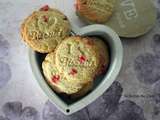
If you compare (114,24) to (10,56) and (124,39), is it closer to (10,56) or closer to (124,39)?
(124,39)

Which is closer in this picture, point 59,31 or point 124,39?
point 59,31

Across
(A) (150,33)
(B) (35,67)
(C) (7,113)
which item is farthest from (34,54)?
(A) (150,33)

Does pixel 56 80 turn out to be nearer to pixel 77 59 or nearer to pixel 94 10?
pixel 77 59

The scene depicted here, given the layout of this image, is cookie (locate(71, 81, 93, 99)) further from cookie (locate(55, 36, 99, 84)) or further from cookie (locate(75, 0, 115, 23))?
cookie (locate(75, 0, 115, 23))

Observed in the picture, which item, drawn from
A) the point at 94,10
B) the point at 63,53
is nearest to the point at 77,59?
the point at 63,53

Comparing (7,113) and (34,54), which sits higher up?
(34,54)

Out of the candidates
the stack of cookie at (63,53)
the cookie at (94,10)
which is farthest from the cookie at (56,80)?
the cookie at (94,10)

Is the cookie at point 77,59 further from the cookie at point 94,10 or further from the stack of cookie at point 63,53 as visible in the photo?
the cookie at point 94,10
